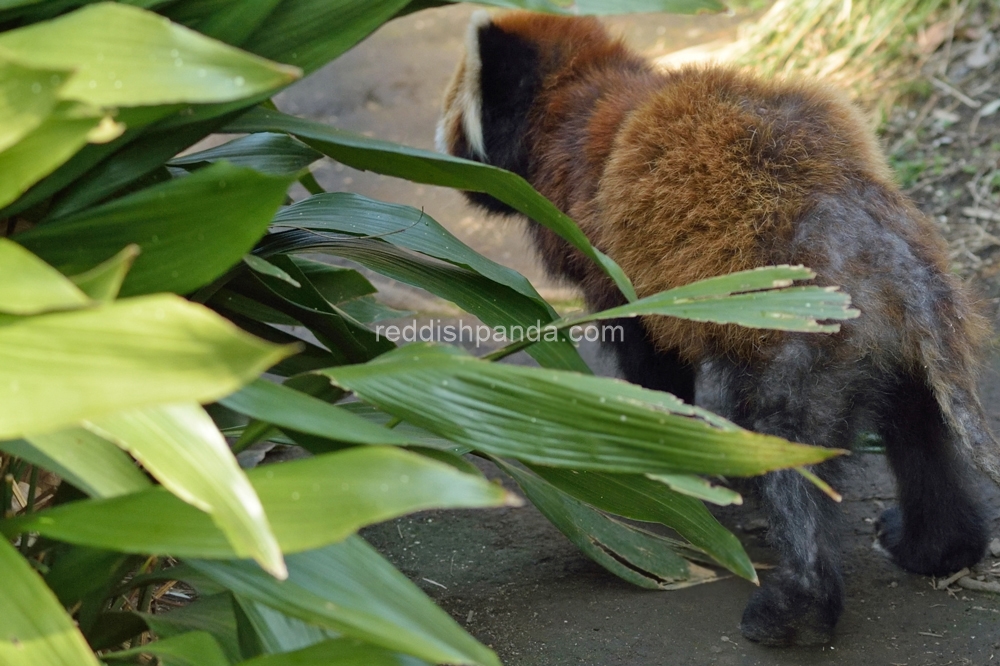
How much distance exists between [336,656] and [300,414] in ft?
1.15

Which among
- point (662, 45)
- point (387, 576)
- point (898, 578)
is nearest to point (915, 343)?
point (898, 578)

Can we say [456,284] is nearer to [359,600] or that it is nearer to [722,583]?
[359,600]

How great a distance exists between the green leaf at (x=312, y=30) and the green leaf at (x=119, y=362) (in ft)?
3.17

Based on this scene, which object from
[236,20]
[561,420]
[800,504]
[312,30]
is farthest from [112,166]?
[800,504]

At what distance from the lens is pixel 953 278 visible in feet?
7.49

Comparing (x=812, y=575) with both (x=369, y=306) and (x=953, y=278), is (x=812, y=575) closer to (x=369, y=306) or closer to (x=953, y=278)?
(x=953, y=278)

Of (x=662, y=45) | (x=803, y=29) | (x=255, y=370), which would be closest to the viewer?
(x=255, y=370)

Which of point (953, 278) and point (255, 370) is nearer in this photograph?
point (255, 370)

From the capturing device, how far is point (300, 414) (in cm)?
135

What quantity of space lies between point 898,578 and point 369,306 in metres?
1.76

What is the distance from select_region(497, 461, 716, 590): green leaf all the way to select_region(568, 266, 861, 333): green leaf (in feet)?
2.18

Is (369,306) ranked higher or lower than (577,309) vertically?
higher

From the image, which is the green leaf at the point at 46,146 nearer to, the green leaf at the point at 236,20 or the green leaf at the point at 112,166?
the green leaf at the point at 112,166

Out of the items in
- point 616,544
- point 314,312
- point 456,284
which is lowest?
point 616,544
